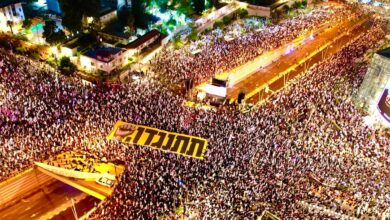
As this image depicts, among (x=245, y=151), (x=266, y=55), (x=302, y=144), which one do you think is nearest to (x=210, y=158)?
(x=245, y=151)

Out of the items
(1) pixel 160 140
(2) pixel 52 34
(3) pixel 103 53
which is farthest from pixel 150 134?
(2) pixel 52 34

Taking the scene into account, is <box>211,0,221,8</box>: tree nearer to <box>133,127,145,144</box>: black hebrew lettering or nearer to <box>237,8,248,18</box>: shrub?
<box>237,8,248,18</box>: shrub

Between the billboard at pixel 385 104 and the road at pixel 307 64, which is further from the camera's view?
the road at pixel 307 64

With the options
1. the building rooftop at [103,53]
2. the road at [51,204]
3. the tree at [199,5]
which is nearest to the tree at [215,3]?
the tree at [199,5]

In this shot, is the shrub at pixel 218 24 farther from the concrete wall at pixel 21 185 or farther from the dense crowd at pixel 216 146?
the concrete wall at pixel 21 185

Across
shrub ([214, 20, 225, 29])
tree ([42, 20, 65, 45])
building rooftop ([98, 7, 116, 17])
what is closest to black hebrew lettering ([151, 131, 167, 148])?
tree ([42, 20, 65, 45])

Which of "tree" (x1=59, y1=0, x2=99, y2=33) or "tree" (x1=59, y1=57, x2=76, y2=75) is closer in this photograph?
"tree" (x1=59, y1=57, x2=76, y2=75)
